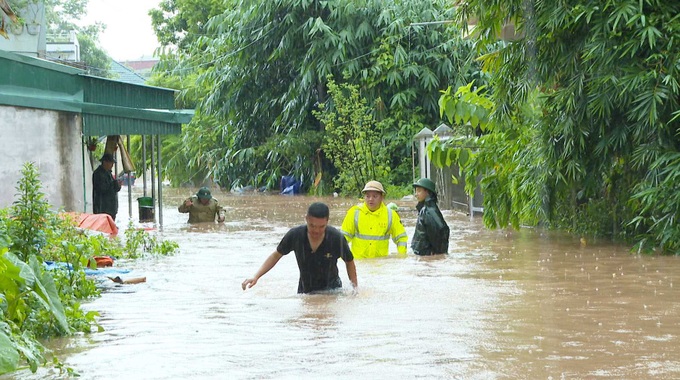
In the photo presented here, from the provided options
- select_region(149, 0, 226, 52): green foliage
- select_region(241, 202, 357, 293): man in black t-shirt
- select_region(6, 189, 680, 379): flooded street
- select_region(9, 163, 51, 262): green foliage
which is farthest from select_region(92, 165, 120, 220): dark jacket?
select_region(149, 0, 226, 52): green foliage

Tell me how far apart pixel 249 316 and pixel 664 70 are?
6972 millimetres

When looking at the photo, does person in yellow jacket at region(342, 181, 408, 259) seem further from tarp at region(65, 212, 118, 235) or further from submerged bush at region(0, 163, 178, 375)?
tarp at region(65, 212, 118, 235)

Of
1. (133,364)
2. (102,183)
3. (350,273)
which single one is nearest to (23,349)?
(133,364)

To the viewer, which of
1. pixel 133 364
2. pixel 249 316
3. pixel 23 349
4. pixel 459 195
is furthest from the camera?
pixel 459 195

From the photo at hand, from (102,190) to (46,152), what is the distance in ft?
11.6

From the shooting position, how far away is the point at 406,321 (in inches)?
384

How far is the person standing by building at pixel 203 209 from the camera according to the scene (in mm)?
23344

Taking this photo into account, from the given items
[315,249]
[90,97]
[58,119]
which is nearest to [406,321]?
[315,249]

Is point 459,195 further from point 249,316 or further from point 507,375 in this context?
point 507,375

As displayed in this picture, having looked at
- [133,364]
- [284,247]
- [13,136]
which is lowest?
[133,364]

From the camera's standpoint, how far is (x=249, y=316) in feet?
33.7

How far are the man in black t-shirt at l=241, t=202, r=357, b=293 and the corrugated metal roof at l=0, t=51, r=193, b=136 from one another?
7111 mm

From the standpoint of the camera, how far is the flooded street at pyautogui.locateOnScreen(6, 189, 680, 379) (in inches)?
304

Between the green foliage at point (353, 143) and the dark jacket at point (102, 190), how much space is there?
1390 centimetres
